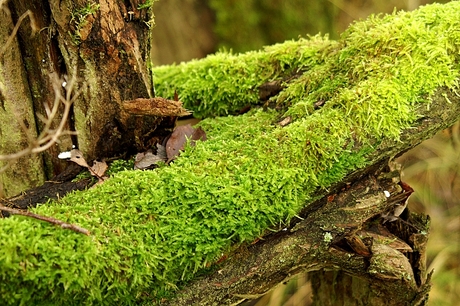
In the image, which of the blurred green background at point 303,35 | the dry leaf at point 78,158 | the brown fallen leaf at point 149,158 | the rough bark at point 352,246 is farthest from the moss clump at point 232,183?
the blurred green background at point 303,35

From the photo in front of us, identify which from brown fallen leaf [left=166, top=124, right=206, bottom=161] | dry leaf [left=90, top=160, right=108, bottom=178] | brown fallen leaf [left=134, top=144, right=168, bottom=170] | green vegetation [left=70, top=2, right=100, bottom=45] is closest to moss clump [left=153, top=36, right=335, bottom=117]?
brown fallen leaf [left=166, top=124, right=206, bottom=161]

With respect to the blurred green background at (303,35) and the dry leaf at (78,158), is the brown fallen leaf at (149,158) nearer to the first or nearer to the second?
the dry leaf at (78,158)

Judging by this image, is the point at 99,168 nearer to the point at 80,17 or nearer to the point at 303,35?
the point at 80,17

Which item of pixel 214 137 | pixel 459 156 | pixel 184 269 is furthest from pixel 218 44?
pixel 184 269

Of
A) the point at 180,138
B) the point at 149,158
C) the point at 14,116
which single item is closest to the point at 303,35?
the point at 180,138

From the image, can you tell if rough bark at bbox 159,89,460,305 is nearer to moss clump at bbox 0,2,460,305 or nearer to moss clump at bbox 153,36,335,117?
moss clump at bbox 0,2,460,305
